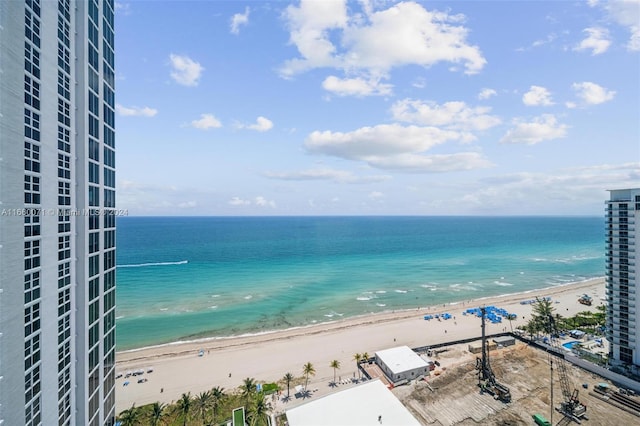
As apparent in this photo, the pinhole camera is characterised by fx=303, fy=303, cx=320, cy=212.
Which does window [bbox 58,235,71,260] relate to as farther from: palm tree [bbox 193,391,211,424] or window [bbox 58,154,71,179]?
palm tree [bbox 193,391,211,424]

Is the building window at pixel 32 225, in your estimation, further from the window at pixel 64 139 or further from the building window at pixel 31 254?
the window at pixel 64 139

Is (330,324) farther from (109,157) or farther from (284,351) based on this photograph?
(109,157)

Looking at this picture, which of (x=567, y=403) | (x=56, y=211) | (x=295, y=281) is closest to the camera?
(x=56, y=211)

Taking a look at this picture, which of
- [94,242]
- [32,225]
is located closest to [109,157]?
[94,242]

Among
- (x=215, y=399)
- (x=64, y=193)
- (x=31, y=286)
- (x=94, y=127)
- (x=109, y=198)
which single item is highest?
(x=94, y=127)

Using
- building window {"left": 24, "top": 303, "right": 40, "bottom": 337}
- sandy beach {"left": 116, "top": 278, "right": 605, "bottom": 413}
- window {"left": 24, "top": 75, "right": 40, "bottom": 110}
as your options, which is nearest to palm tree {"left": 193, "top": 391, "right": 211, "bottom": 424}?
sandy beach {"left": 116, "top": 278, "right": 605, "bottom": 413}

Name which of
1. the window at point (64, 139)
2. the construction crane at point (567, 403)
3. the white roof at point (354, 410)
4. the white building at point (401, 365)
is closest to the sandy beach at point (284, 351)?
the white building at point (401, 365)

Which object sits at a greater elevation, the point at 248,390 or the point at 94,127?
the point at 94,127
